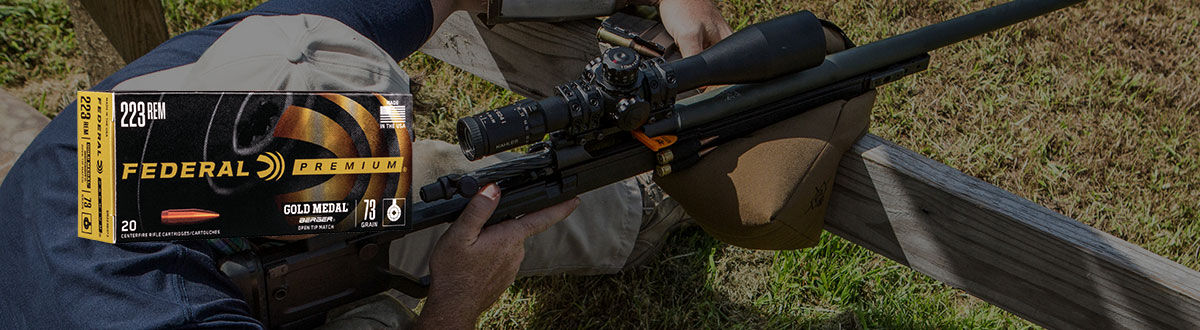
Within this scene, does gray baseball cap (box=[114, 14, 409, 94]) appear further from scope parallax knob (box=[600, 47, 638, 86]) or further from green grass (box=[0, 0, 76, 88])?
green grass (box=[0, 0, 76, 88])

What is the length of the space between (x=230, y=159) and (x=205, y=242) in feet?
1.77

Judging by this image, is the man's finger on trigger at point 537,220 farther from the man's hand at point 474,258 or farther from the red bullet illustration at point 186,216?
the red bullet illustration at point 186,216

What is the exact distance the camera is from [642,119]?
1993 mm

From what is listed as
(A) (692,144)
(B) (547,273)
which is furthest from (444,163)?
(A) (692,144)

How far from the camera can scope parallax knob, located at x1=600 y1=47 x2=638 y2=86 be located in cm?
189

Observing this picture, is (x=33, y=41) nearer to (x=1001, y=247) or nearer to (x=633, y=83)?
(x=633, y=83)

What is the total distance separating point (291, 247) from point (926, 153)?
2.79 metres

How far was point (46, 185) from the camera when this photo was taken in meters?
2.14

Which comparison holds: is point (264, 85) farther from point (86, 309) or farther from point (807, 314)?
point (807, 314)

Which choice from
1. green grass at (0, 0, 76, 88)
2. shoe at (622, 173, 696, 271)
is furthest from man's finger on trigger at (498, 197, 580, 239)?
green grass at (0, 0, 76, 88)

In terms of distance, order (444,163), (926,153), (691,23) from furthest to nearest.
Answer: (926,153)
(444,163)
(691,23)

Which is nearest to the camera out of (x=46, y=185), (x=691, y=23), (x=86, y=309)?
(x=86, y=309)

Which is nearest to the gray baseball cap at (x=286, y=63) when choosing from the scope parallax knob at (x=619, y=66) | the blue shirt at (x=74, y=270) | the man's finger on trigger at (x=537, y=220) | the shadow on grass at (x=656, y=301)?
the blue shirt at (x=74, y=270)

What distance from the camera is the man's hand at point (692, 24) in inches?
101
